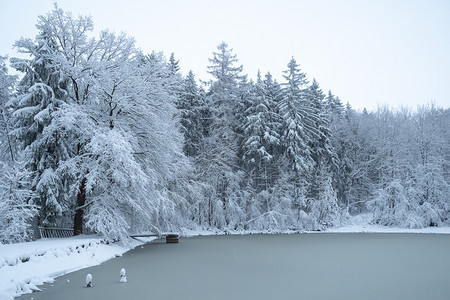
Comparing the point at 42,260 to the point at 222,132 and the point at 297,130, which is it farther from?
the point at 297,130

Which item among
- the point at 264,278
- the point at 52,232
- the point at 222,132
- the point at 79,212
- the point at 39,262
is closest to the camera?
the point at 264,278

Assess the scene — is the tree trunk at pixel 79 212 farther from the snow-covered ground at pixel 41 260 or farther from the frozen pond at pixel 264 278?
the frozen pond at pixel 264 278

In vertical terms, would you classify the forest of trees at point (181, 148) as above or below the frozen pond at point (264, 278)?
above

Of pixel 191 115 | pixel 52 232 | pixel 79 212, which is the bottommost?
pixel 52 232

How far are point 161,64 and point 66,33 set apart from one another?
581cm

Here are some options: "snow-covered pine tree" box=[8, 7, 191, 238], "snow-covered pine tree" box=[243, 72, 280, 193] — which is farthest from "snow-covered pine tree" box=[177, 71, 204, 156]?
"snow-covered pine tree" box=[8, 7, 191, 238]

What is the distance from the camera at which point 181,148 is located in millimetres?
28984

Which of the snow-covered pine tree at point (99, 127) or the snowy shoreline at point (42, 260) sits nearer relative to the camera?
the snowy shoreline at point (42, 260)

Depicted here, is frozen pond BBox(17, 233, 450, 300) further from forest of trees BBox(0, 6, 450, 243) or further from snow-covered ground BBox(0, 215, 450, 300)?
forest of trees BBox(0, 6, 450, 243)

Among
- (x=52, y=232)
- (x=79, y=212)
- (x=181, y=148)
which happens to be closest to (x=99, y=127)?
(x=79, y=212)

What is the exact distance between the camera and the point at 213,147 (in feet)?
120

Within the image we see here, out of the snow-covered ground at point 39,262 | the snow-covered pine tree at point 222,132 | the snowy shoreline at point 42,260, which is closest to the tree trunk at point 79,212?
the snowy shoreline at point 42,260

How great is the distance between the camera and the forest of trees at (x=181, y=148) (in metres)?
19.0

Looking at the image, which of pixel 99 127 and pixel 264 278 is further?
pixel 99 127
